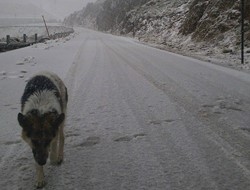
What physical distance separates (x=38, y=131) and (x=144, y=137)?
229cm

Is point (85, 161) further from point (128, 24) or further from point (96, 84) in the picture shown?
point (128, 24)

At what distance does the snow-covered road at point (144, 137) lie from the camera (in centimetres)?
443

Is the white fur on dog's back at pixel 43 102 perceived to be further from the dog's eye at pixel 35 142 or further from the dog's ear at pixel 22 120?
the dog's eye at pixel 35 142

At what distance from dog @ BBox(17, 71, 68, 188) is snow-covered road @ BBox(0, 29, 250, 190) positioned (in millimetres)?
291

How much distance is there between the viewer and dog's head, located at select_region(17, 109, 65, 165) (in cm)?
408

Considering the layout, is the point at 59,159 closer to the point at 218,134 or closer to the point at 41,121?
the point at 41,121

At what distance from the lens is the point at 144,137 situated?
5.89 meters

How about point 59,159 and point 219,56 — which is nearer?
point 59,159

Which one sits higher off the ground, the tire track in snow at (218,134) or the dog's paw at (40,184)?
the tire track in snow at (218,134)

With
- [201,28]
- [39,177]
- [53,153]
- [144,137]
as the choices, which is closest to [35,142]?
[39,177]

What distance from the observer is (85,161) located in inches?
197

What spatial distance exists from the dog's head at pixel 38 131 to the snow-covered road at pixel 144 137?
1.66ft

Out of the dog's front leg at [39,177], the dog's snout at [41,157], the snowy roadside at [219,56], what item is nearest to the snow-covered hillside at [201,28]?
the snowy roadside at [219,56]

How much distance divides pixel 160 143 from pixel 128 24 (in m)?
54.6
